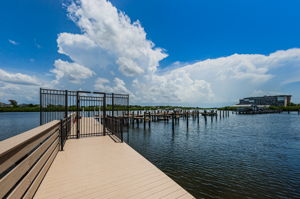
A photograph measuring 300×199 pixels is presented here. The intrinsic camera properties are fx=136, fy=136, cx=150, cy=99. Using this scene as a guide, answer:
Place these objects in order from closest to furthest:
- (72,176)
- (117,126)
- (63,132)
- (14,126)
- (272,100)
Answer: (72,176)
(63,132)
(117,126)
(14,126)
(272,100)

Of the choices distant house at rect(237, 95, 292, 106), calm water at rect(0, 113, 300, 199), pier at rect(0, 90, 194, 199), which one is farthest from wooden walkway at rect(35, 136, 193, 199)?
distant house at rect(237, 95, 292, 106)

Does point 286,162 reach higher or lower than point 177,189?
lower

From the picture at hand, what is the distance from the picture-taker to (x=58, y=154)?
5.21 metres

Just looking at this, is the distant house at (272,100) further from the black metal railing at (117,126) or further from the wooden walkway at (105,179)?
the wooden walkway at (105,179)

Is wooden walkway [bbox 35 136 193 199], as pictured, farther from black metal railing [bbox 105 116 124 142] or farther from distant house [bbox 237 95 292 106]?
distant house [bbox 237 95 292 106]

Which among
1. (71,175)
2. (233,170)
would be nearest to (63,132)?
(71,175)

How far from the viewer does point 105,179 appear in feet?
11.2

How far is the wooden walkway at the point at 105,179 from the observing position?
2.85 m

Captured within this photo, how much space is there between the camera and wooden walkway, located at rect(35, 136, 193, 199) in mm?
2854

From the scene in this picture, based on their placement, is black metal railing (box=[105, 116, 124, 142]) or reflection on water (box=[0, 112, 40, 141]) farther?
reflection on water (box=[0, 112, 40, 141])

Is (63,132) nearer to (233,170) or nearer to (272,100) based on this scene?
(233,170)

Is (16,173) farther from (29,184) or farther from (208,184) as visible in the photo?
(208,184)

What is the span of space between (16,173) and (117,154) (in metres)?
3.50

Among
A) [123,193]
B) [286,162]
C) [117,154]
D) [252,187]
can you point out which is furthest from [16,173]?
[286,162]
